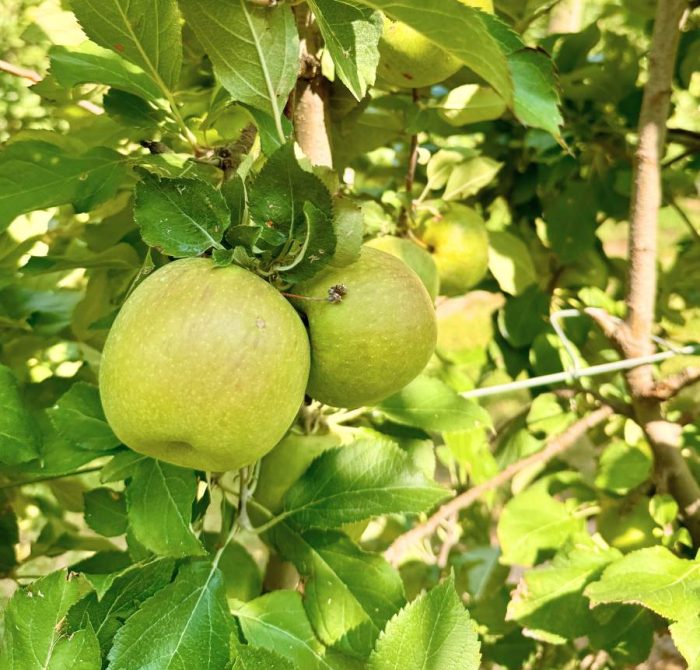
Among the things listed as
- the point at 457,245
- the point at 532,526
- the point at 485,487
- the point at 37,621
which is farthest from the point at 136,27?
the point at 532,526

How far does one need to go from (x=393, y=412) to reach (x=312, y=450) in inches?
4.3

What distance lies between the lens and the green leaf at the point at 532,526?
0.99 metres

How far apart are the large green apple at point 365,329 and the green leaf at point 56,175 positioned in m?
0.25

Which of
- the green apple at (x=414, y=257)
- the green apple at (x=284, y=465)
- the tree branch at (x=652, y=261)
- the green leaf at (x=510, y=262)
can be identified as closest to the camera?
the green apple at (x=284, y=465)

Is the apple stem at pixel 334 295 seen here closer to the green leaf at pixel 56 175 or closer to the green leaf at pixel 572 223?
the green leaf at pixel 56 175

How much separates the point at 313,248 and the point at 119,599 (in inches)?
12.2

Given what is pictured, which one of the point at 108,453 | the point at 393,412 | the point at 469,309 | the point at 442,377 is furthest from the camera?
the point at 469,309

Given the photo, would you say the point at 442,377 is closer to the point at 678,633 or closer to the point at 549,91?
the point at 678,633

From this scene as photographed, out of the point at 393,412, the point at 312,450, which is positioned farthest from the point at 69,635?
the point at 393,412

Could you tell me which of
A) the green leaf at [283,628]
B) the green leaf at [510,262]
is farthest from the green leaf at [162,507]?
the green leaf at [510,262]

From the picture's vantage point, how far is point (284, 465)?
72 cm

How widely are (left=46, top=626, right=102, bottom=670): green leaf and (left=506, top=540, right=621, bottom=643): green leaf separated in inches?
20.8

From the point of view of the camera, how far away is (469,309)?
124 cm

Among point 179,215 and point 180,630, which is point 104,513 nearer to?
point 180,630
